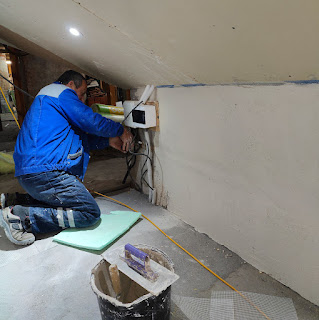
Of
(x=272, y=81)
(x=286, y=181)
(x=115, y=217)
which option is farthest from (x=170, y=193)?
(x=272, y=81)

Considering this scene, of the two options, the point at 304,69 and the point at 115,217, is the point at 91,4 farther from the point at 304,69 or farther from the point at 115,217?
the point at 115,217

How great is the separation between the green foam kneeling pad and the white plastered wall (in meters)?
0.47

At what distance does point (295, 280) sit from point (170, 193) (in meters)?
1.11

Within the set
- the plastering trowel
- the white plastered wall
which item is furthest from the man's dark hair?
the plastering trowel

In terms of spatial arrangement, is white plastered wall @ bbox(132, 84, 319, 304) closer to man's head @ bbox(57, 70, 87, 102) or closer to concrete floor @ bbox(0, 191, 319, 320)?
concrete floor @ bbox(0, 191, 319, 320)

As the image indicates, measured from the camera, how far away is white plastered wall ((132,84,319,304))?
1.24 m

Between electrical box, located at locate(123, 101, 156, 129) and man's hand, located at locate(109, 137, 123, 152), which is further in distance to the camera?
man's hand, located at locate(109, 137, 123, 152)

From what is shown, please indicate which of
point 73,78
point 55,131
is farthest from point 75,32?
point 55,131

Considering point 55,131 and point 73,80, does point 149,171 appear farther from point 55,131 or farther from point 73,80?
point 73,80

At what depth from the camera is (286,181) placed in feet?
4.34

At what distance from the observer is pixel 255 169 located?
58.0 inches

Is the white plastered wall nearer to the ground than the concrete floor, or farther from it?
farther from it

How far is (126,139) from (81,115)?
49 centimetres

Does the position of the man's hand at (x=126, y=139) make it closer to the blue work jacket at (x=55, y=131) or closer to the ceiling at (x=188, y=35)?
the blue work jacket at (x=55, y=131)
